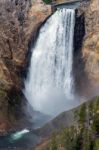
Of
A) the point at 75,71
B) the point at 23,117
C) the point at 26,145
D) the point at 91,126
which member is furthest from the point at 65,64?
the point at 91,126

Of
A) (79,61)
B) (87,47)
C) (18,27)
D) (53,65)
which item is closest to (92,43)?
(87,47)

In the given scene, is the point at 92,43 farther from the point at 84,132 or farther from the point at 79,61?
the point at 84,132

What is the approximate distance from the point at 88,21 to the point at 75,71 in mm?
7781

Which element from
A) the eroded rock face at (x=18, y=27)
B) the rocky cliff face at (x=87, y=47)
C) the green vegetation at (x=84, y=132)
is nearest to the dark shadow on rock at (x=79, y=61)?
the rocky cliff face at (x=87, y=47)

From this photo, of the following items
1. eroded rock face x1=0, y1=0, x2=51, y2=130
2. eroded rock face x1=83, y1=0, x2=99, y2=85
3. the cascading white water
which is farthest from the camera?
eroded rock face x1=0, y1=0, x2=51, y2=130

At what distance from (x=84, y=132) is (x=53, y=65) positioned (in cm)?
4496

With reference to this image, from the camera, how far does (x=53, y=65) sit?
78375 millimetres

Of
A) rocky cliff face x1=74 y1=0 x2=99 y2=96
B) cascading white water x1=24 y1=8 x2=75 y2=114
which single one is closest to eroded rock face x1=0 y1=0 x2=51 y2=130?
cascading white water x1=24 y1=8 x2=75 y2=114

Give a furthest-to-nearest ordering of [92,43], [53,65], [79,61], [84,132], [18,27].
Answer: [53,65]
[18,27]
[79,61]
[92,43]
[84,132]

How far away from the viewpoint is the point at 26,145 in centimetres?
5722

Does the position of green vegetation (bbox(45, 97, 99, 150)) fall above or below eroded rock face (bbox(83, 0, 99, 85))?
below

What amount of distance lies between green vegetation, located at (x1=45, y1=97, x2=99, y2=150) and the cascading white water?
3875cm

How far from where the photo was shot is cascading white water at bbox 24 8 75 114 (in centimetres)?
7625

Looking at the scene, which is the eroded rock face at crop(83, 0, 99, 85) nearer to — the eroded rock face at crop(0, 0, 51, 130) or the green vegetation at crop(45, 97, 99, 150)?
the eroded rock face at crop(0, 0, 51, 130)
